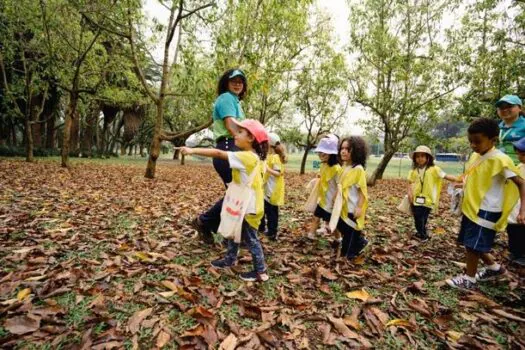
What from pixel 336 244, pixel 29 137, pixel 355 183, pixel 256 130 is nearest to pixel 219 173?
pixel 256 130

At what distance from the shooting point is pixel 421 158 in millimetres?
5430

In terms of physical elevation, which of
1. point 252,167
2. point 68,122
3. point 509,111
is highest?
point 68,122

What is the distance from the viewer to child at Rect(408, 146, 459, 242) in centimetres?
538

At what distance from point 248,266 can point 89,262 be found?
1813mm

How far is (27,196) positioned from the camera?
6.91m

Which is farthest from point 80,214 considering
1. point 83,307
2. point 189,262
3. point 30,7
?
point 30,7

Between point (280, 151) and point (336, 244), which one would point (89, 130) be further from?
point (336, 244)

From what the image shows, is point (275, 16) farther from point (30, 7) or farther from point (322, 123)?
point (322, 123)

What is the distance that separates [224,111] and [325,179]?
213 centimetres

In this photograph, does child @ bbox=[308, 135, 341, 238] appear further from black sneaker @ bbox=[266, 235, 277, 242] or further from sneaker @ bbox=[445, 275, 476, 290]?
sneaker @ bbox=[445, 275, 476, 290]

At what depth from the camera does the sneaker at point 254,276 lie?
3.39 m

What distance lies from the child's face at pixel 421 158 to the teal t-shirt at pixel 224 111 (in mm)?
3374

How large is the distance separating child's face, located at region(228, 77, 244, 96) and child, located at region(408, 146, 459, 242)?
3.39 meters

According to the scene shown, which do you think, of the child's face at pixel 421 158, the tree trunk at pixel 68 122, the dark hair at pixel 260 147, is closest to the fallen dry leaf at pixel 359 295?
the dark hair at pixel 260 147
